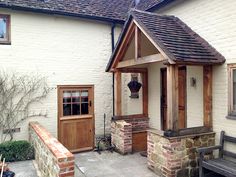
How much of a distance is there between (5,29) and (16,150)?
385cm

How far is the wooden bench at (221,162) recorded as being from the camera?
17.1 ft

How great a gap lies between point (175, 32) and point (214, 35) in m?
1.01

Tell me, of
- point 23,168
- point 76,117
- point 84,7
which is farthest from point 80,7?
point 23,168

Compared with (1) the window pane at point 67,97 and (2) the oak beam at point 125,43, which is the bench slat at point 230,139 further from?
(1) the window pane at point 67,97

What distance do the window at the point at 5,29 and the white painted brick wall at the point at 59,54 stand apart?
0.13 metres

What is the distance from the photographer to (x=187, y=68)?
739 cm

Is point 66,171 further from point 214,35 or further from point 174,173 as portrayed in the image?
point 214,35

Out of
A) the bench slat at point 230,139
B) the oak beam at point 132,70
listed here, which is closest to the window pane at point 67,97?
the oak beam at point 132,70

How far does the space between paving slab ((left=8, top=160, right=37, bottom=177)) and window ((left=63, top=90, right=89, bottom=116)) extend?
2.16 m

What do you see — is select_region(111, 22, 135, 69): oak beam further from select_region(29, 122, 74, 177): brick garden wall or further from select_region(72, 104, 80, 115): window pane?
select_region(29, 122, 74, 177): brick garden wall

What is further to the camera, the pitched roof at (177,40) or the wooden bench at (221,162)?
the pitched roof at (177,40)

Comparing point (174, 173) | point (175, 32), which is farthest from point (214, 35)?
point (174, 173)

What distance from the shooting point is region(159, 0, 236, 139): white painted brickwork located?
605 centimetres

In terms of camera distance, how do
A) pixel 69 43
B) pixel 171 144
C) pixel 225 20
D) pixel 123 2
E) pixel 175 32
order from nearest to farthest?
1. pixel 171 144
2. pixel 225 20
3. pixel 175 32
4. pixel 69 43
5. pixel 123 2
